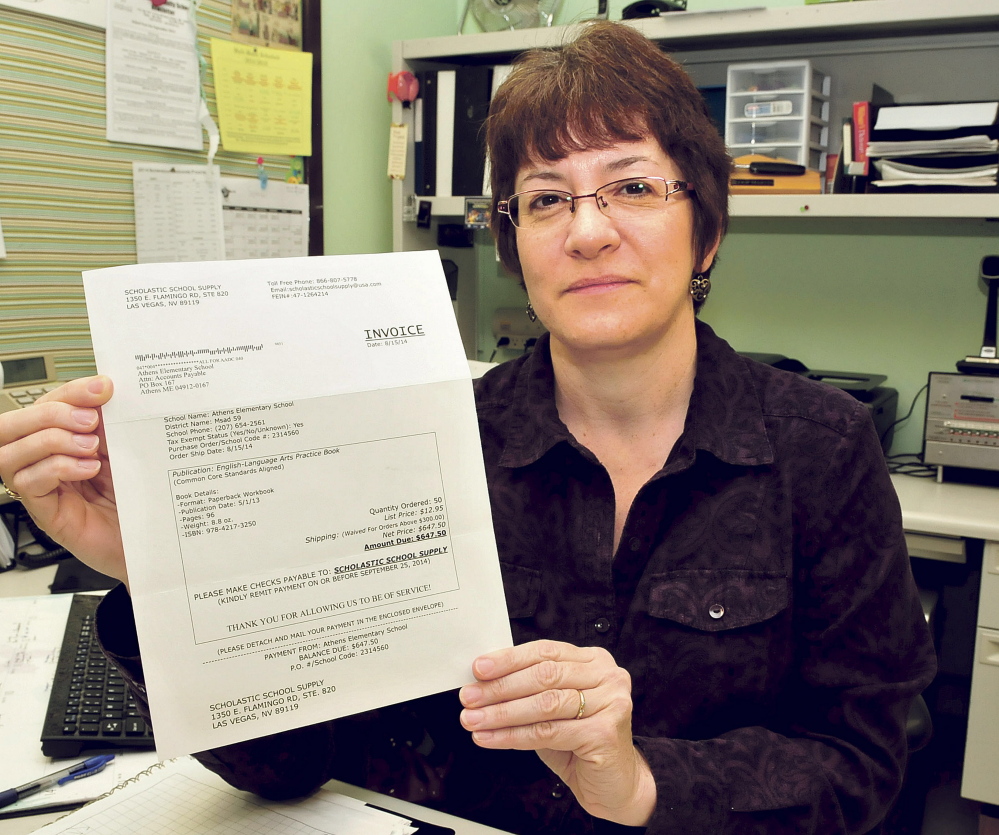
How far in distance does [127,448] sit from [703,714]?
65cm

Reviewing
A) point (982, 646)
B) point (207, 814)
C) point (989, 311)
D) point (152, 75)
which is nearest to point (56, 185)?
point (152, 75)

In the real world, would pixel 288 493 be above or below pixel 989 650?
above

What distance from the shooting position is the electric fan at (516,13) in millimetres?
2223

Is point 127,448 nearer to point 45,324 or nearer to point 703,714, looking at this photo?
point 703,714

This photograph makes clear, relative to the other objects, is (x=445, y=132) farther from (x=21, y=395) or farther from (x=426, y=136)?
(x=21, y=395)

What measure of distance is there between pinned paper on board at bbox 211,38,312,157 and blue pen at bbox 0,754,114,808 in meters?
1.38

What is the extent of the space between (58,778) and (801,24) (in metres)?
1.95

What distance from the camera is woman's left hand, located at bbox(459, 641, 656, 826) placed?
1.99 feet

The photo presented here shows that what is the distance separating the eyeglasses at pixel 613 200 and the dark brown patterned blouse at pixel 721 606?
23 centimetres

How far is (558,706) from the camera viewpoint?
0.61m

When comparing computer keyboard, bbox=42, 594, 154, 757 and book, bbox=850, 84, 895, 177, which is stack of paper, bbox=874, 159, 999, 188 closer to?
book, bbox=850, 84, 895, 177

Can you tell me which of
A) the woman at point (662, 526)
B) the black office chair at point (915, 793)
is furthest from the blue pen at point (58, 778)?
the black office chair at point (915, 793)

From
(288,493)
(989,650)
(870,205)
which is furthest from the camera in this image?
(870,205)

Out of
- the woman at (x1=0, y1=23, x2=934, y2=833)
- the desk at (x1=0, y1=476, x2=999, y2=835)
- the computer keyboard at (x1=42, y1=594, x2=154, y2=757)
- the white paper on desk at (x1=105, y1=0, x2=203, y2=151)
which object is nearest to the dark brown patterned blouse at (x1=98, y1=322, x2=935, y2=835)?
the woman at (x1=0, y1=23, x2=934, y2=833)
